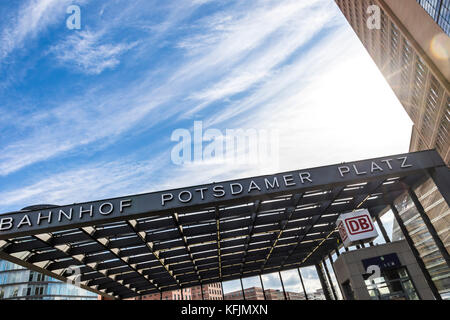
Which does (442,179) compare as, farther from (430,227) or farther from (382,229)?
(382,229)

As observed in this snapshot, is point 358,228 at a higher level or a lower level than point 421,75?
lower

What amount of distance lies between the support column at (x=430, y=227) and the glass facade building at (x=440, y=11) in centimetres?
2978

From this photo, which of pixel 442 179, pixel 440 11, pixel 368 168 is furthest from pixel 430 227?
pixel 440 11

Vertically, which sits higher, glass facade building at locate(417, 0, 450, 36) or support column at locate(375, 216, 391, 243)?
glass facade building at locate(417, 0, 450, 36)

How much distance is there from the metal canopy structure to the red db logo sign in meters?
1.42

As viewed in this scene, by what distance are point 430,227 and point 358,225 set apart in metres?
3.52

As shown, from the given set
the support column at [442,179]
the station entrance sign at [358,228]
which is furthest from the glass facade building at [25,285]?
the support column at [442,179]

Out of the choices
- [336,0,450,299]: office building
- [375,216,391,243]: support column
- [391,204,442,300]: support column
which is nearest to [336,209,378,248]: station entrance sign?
[336,0,450,299]: office building

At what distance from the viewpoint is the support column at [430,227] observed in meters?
14.5

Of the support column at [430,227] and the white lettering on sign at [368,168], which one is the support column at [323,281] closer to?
the support column at [430,227]

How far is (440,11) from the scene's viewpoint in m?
36.7

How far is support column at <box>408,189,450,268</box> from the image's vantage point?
1454cm

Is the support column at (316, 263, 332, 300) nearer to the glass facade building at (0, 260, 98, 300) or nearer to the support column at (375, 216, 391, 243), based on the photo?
the support column at (375, 216, 391, 243)

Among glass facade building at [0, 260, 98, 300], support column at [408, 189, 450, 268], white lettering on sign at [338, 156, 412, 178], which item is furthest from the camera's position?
glass facade building at [0, 260, 98, 300]
